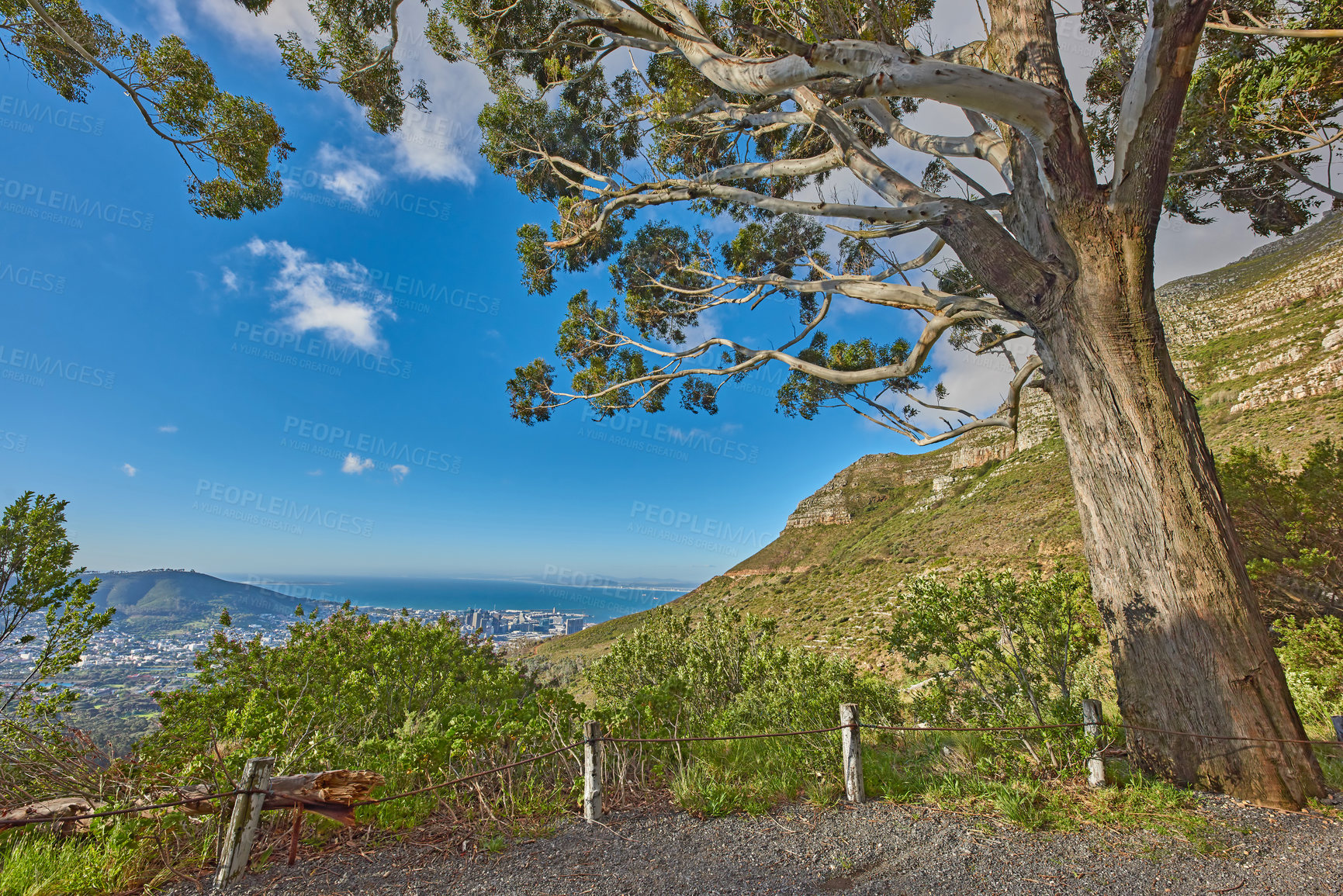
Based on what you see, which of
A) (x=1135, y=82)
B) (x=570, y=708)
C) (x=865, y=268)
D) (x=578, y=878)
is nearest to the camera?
(x=578, y=878)

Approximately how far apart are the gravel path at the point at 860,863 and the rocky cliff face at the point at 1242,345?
13799 mm

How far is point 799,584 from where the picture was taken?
111 ft

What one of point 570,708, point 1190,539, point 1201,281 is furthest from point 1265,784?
point 1201,281

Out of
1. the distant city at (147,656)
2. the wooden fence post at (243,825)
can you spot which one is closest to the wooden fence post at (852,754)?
the wooden fence post at (243,825)

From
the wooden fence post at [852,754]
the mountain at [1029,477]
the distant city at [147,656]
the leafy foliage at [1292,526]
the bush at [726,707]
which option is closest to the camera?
the wooden fence post at [852,754]

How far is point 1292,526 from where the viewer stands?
233 inches

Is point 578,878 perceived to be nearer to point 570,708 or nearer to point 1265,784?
point 570,708

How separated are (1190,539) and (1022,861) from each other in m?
2.12

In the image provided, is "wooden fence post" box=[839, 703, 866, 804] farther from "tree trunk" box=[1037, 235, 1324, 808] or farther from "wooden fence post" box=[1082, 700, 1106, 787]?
"tree trunk" box=[1037, 235, 1324, 808]

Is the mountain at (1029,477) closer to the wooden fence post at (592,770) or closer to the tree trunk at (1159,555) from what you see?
the wooden fence post at (592,770)

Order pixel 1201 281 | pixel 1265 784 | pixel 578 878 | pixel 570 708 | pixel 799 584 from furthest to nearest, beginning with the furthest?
pixel 1201 281 → pixel 799 584 → pixel 570 708 → pixel 1265 784 → pixel 578 878

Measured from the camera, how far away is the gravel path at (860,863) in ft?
7.66

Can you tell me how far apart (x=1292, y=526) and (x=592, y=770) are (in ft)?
26.1

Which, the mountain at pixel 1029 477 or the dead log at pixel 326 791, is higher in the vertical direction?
the mountain at pixel 1029 477
